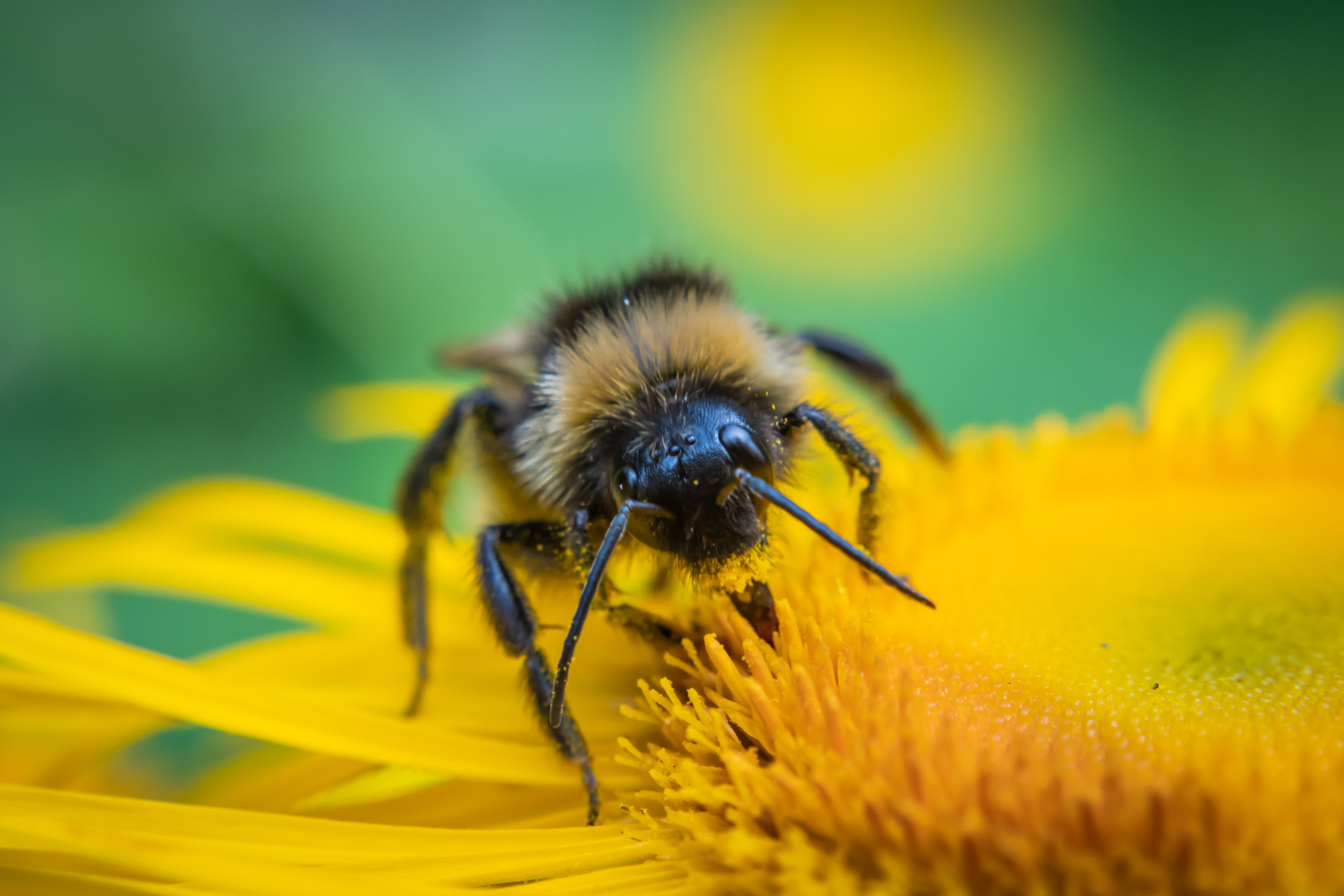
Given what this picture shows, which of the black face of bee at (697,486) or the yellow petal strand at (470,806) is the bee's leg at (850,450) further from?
the yellow petal strand at (470,806)

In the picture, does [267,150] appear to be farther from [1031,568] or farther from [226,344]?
[1031,568]

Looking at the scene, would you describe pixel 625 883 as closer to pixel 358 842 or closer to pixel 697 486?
pixel 358 842

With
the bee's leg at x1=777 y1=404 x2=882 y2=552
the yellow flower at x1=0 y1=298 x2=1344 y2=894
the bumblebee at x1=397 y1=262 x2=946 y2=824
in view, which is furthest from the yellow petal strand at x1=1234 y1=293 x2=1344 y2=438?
the bee's leg at x1=777 y1=404 x2=882 y2=552

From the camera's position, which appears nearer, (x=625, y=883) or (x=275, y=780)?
(x=625, y=883)

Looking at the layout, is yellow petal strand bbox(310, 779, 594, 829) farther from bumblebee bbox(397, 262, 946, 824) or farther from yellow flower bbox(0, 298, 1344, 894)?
bumblebee bbox(397, 262, 946, 824)

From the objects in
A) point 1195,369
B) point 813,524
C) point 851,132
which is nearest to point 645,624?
point 813,524

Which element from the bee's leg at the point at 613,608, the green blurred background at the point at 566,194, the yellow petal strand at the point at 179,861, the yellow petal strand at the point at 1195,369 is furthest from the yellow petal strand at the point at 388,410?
the yellow petal strand at the point at 1195,369
